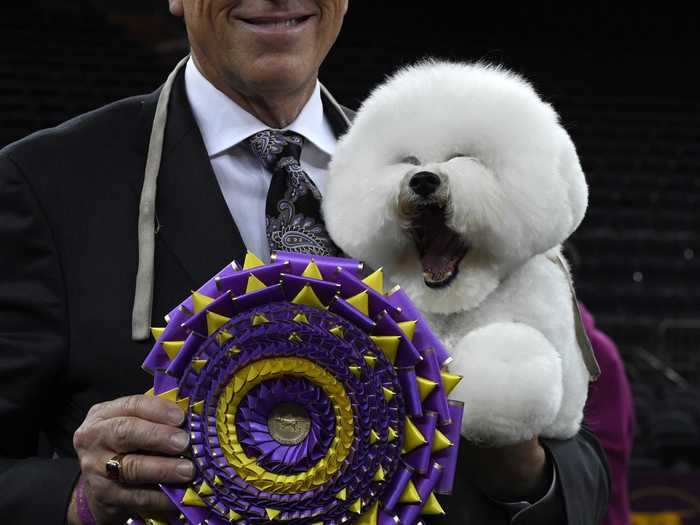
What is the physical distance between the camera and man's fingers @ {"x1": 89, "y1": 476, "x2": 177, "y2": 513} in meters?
1.08

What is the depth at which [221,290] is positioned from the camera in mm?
1137

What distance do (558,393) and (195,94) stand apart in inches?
24.6

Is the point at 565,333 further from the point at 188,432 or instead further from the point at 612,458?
the point at 612,458

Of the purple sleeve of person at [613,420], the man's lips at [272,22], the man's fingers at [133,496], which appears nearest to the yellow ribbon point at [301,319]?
the man's fingers at [133,496]

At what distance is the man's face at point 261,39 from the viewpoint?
1366mm

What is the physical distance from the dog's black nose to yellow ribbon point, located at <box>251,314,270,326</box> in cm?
22

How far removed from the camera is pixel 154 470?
105cm

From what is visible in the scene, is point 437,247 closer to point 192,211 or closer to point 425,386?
point 425,386

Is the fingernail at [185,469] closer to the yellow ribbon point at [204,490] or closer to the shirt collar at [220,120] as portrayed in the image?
the yellow ribbon point at [204,490]

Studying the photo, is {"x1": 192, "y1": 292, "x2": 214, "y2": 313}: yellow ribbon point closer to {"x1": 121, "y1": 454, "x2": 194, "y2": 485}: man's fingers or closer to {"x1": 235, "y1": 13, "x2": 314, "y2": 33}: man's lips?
{"x1": 121, "y1": 454, "x2": 194, "y2": 485}: man's fingers

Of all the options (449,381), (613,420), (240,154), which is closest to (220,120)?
(240,154)

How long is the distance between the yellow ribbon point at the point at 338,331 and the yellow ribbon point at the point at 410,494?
165mm

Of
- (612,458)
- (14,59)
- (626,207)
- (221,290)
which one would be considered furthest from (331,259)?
(14,59)

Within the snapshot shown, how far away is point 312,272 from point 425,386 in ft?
0.54
